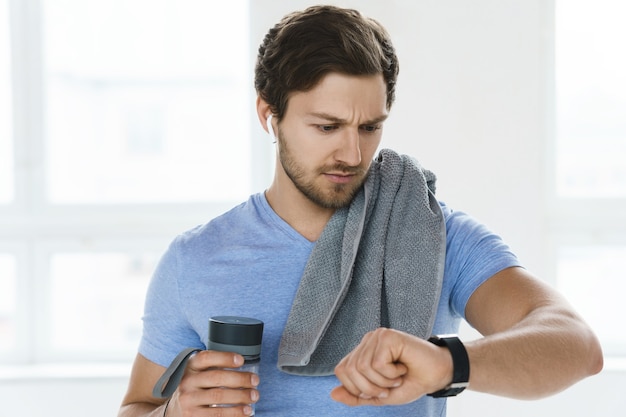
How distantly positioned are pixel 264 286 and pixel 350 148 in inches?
12.1

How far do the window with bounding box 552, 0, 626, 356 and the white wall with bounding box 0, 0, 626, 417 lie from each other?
14.1 inches

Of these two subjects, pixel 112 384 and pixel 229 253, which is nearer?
pixel 229 253

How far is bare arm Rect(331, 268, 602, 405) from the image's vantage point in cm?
95

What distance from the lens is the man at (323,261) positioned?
4.26ft

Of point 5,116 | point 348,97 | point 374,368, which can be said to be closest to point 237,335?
point 374,368

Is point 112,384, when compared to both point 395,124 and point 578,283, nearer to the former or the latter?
point 395,124

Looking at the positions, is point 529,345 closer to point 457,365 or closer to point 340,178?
point 457,365

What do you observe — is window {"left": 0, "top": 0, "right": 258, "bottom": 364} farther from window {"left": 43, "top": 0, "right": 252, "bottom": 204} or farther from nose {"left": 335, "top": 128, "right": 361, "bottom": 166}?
nose {"left": 335, "top": 128, "right": 361, "bottom": 166}

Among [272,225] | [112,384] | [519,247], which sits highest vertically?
[272,225]

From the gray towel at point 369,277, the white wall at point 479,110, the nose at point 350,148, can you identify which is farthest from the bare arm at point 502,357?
the white wall at point 479,110

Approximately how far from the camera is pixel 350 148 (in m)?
1.41

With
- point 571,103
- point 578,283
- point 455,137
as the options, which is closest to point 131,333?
point 455,137

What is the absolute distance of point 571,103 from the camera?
9.17 ft

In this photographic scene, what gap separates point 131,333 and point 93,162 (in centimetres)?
64
